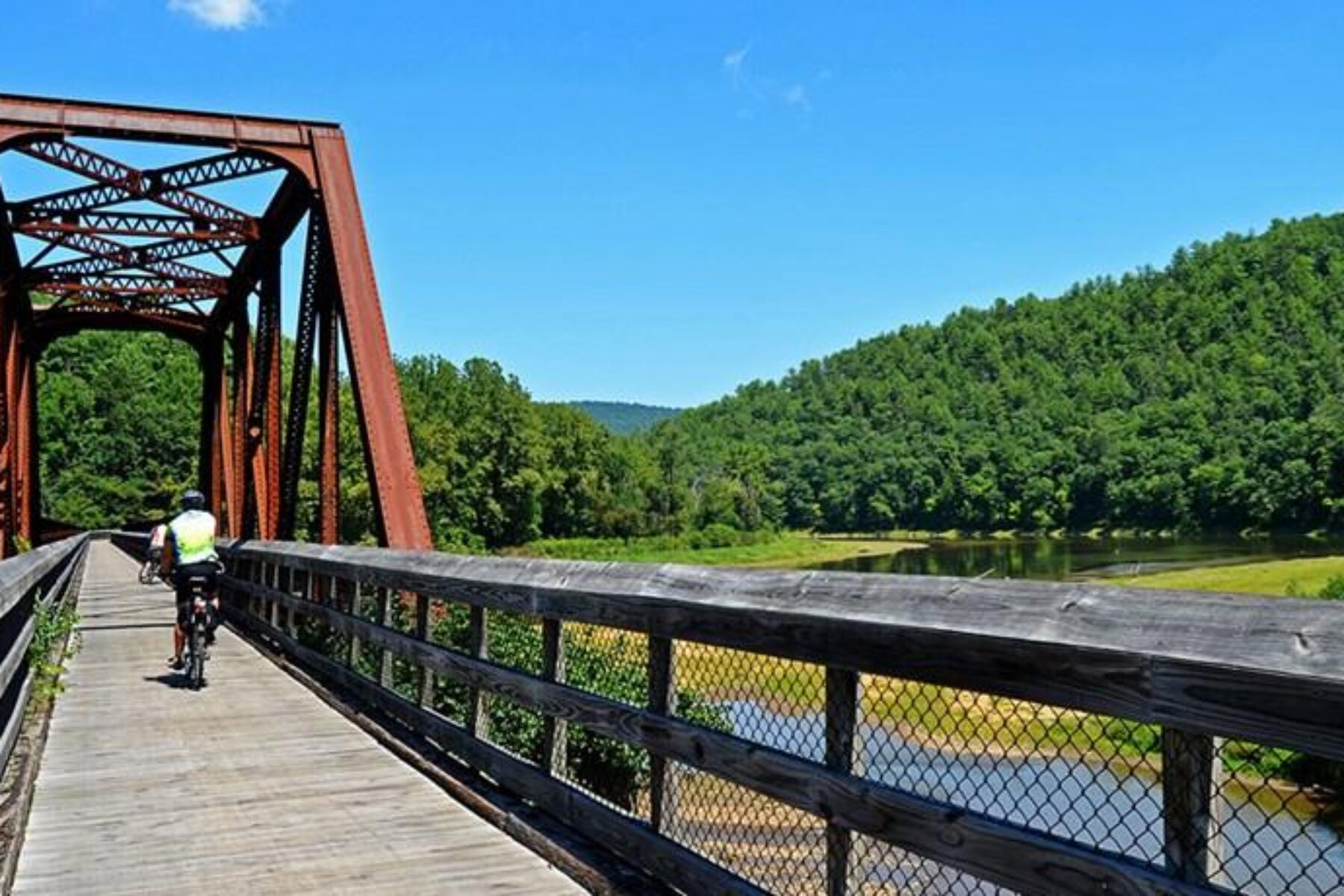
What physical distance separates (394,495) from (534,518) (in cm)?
8248

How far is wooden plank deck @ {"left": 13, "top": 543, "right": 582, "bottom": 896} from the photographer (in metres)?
4.73

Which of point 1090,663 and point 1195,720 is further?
point 1090,663

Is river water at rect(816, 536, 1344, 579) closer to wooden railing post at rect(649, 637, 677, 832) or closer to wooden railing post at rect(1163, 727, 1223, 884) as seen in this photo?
wooden railing post at rect(649, 637, 677, 832)

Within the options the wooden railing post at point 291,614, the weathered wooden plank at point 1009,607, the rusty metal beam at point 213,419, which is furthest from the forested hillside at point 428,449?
the weathered wooden plank at point 1009,607

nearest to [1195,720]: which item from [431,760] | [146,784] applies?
[431,760]

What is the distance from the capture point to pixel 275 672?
431 inches

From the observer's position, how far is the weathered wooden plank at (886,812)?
2.54 m

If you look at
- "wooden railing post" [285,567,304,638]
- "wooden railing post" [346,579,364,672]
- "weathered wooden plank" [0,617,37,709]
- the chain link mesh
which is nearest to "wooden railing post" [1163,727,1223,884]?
the chain link mesh

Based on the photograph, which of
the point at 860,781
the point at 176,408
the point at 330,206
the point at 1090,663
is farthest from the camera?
the point at 176,408

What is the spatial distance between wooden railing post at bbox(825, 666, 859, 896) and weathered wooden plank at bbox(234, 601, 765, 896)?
0.35 m

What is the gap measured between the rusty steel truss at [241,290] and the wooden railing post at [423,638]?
3.09 metres

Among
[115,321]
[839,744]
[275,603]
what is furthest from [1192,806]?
[115,321]

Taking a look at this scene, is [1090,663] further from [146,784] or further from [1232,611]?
[146,784]

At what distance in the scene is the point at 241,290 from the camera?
24469mm
